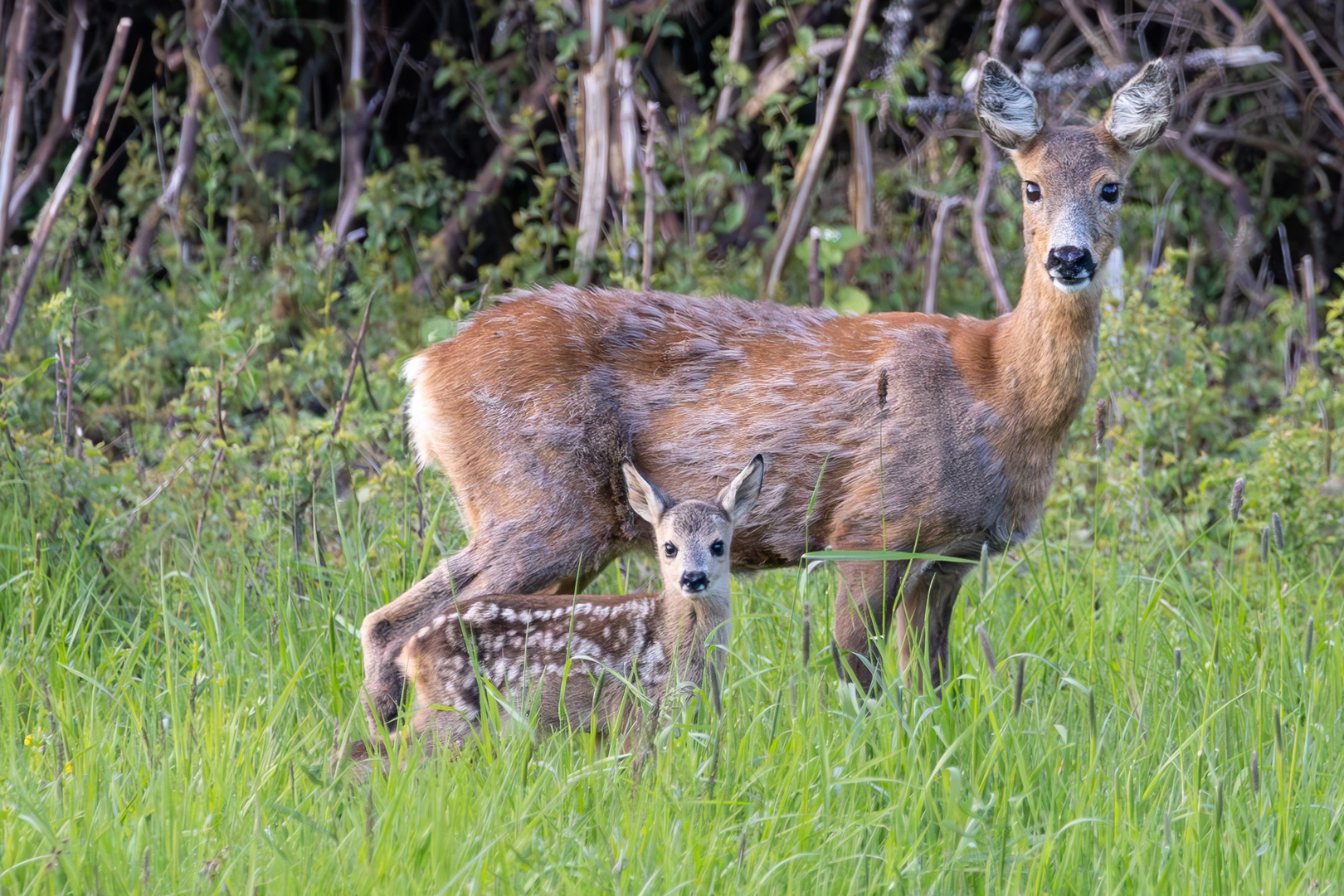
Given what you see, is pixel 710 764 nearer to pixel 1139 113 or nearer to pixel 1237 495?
pixel 1237 495

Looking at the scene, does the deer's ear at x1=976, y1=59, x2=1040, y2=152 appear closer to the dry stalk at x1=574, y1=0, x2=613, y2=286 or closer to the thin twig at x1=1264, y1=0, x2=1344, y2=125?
the dry stalk at x1=574, y1=0, x2=613, y2=286

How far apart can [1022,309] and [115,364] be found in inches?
179

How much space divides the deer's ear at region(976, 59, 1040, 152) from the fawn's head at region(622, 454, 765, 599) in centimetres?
139

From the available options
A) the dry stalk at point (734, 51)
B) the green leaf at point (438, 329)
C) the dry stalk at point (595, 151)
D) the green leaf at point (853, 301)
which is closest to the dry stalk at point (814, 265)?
the green leaf at point (853, 301)

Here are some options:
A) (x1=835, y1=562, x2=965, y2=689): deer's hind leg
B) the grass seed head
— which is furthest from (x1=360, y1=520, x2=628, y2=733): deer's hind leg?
the grass seed head

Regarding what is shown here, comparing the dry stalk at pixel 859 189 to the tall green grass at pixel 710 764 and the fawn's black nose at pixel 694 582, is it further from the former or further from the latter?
the fawn's black nose at pixel 694 582

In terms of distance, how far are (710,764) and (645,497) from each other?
1.15 metres

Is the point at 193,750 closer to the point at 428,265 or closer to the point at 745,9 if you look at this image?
the point at 428,265

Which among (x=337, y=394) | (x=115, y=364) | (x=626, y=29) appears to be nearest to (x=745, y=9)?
(x=626, y=29)

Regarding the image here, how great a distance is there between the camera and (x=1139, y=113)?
4.82 m

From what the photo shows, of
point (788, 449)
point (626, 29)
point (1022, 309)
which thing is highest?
point (626, 29)

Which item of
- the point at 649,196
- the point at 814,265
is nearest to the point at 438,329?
the point at 649,196

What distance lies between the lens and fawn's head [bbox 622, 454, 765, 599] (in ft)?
13.3

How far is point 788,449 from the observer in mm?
4590
